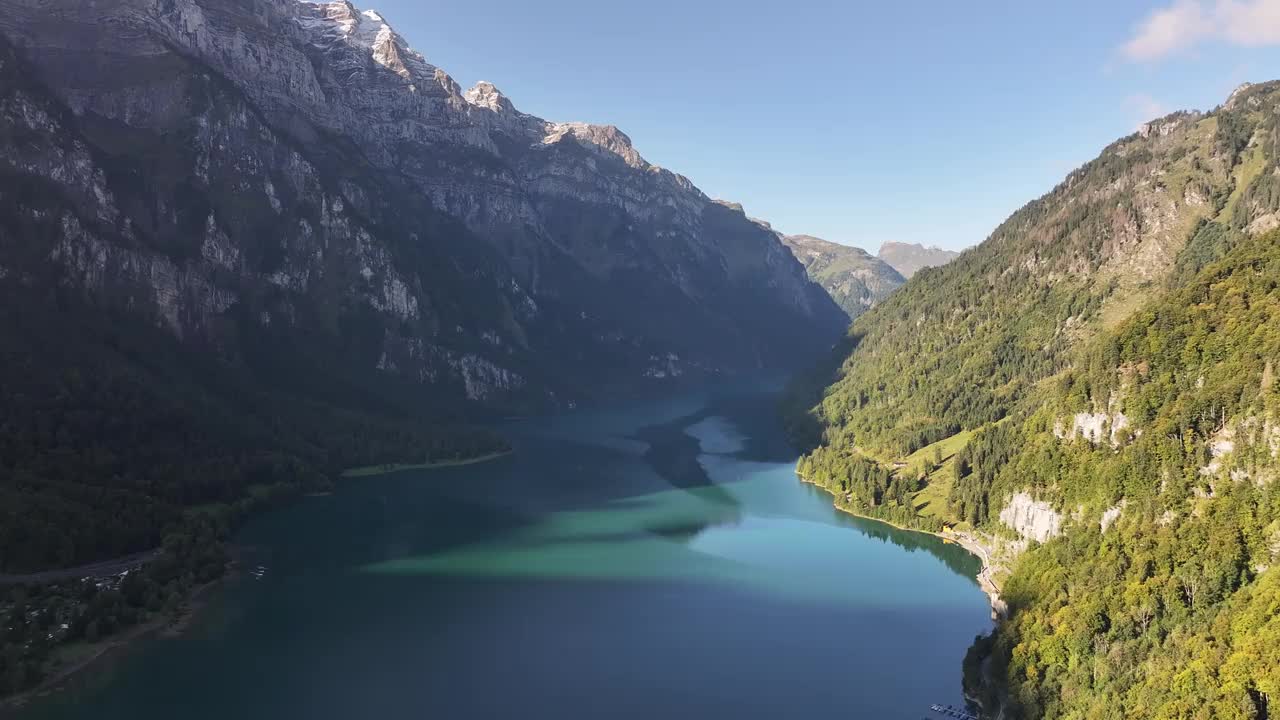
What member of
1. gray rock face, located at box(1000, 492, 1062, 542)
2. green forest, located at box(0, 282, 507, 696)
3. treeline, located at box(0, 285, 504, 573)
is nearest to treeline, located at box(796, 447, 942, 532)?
gray rock face, located at box(1000, 492, 1062, 542)

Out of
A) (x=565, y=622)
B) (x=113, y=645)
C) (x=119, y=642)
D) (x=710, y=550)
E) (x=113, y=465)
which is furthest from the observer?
(x=113, y=465)

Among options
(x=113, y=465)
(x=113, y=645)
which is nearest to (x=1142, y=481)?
(x=113, y=645)

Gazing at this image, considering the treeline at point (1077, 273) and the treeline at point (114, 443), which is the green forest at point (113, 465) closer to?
the treeline at point (114, 443)

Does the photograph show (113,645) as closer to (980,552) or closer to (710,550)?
(710,550)

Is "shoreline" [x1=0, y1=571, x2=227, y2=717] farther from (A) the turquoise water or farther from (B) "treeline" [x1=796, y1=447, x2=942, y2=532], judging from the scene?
(B) "treeline" [x1=796, y1=447, x2=942, y2=532]

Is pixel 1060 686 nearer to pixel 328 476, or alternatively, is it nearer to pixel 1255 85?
pixel 328 476

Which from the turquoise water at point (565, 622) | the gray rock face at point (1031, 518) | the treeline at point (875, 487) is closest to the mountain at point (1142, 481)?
the gray rock face at point (1031, 518)

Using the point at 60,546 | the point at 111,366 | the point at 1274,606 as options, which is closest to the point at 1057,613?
the point at 1274,606
